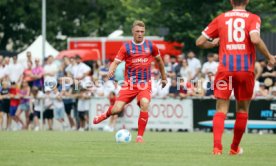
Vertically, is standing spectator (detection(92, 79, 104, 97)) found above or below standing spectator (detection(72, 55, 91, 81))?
below

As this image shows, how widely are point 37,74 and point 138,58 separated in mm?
12631

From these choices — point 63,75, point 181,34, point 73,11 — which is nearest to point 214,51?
point 181,34

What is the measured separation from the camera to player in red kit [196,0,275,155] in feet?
42.8

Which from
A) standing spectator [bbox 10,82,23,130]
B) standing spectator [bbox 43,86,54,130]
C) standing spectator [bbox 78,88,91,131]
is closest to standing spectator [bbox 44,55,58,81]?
standing spectator [bbox 43,86,54,130]

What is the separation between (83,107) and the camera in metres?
29.2

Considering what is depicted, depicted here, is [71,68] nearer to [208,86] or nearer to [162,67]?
[208,86]

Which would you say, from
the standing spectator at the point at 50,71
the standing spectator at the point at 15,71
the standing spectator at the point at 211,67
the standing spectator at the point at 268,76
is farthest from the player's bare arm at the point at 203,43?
the standing spectator at the point at 15,71

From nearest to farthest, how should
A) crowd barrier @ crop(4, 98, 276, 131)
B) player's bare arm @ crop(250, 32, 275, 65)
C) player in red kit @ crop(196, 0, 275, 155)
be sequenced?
player's bare arm @ crop(250, 32, 275, 65)
player in red kit @ crop(196, 0, 275, 155)
crowd barrier @ crop(4, 98, 276, 131)

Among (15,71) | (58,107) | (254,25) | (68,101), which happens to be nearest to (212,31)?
(254,25)

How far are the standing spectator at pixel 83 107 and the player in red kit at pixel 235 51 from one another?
53.0ft

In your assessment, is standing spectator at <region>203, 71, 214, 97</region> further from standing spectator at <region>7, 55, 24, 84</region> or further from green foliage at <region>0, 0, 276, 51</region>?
green foliage at <region>0, 0, 276, 51</region>

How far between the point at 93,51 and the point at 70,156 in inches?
1128

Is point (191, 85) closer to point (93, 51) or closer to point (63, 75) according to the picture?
point (63, 75)

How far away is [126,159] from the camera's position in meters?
12.5
